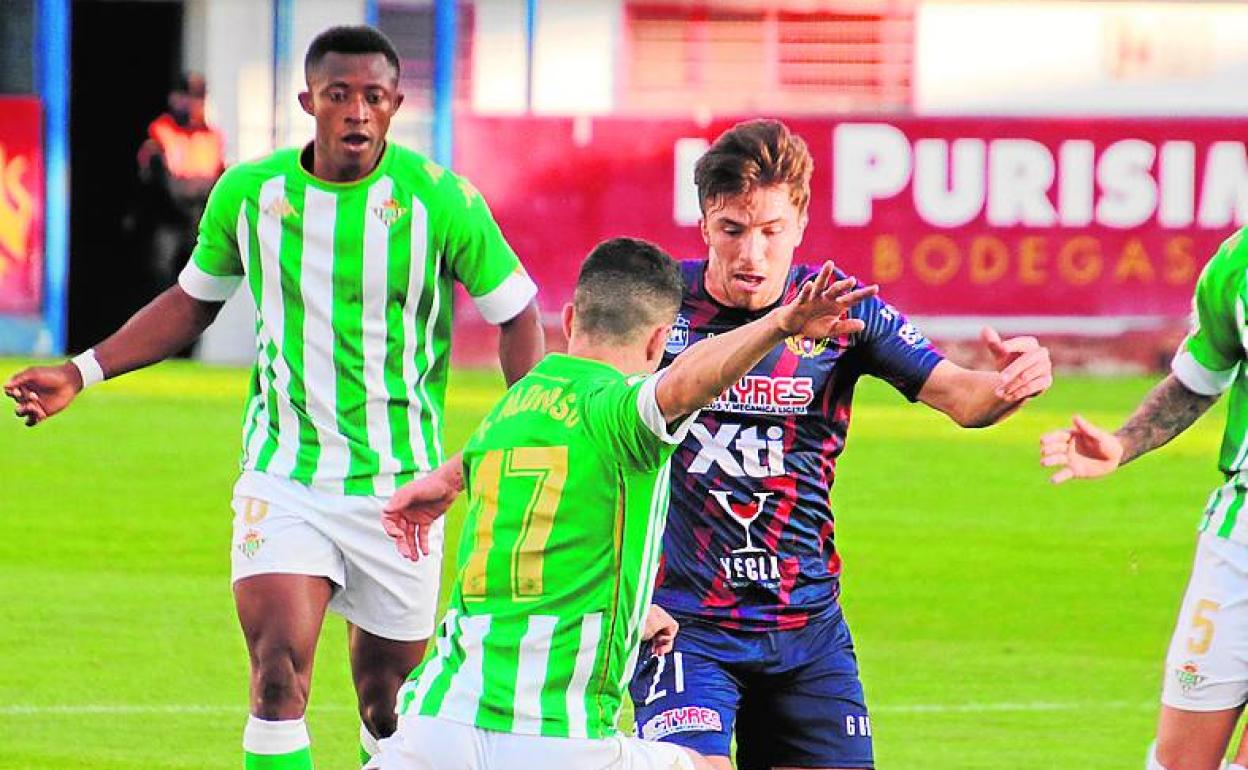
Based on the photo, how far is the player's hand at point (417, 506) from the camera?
5.98 m

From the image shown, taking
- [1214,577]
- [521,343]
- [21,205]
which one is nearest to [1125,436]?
[1214,577]

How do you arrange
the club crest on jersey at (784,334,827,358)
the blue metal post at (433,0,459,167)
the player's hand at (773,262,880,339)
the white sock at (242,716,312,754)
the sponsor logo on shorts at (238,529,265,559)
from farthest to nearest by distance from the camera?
the blue metal post at (433,0,459,167) < the sponsor logo on shorts at (238,529,265,559) < the white sock at (242,716,312,754) < the club crest on jersey at (784,334,827,358) < the player's hand at (773,262,880,339)

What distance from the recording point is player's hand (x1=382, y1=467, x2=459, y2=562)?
5977mm

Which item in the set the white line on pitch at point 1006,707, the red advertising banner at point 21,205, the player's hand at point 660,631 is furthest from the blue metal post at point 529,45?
the player's hand at point 660,631

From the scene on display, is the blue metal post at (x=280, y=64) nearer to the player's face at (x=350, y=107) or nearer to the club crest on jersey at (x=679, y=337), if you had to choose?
the player's face at (x=350, y=107)

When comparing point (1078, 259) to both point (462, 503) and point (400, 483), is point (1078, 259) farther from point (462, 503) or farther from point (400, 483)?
point (400, 483)

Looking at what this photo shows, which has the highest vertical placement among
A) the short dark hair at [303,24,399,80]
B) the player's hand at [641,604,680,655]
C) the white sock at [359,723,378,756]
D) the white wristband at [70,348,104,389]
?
the short dark hair at [303,24,399,80]

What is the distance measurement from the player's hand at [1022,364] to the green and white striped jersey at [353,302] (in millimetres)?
1960

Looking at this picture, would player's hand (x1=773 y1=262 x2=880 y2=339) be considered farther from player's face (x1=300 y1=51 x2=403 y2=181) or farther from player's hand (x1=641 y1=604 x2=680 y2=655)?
player's face (x1=300 y1=51 x2=403 y2=181)

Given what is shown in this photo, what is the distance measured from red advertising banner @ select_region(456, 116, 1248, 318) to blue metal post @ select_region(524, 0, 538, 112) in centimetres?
210

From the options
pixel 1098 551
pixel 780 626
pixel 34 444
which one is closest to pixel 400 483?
pixel 780 626

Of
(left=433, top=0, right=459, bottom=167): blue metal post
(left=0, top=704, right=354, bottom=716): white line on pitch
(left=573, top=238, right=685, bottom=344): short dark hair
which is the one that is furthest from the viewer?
(left=433, top=0, right=459, bottom=167): blue metal post

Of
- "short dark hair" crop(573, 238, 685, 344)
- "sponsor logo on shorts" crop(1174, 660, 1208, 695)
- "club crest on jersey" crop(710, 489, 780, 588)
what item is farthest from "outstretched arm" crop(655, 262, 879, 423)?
"sponsor logo on shorts" crop(1174, 660, 1208, 695)

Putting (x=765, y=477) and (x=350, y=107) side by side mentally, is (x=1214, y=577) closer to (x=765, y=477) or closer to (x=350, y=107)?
(x=765, y=477)
